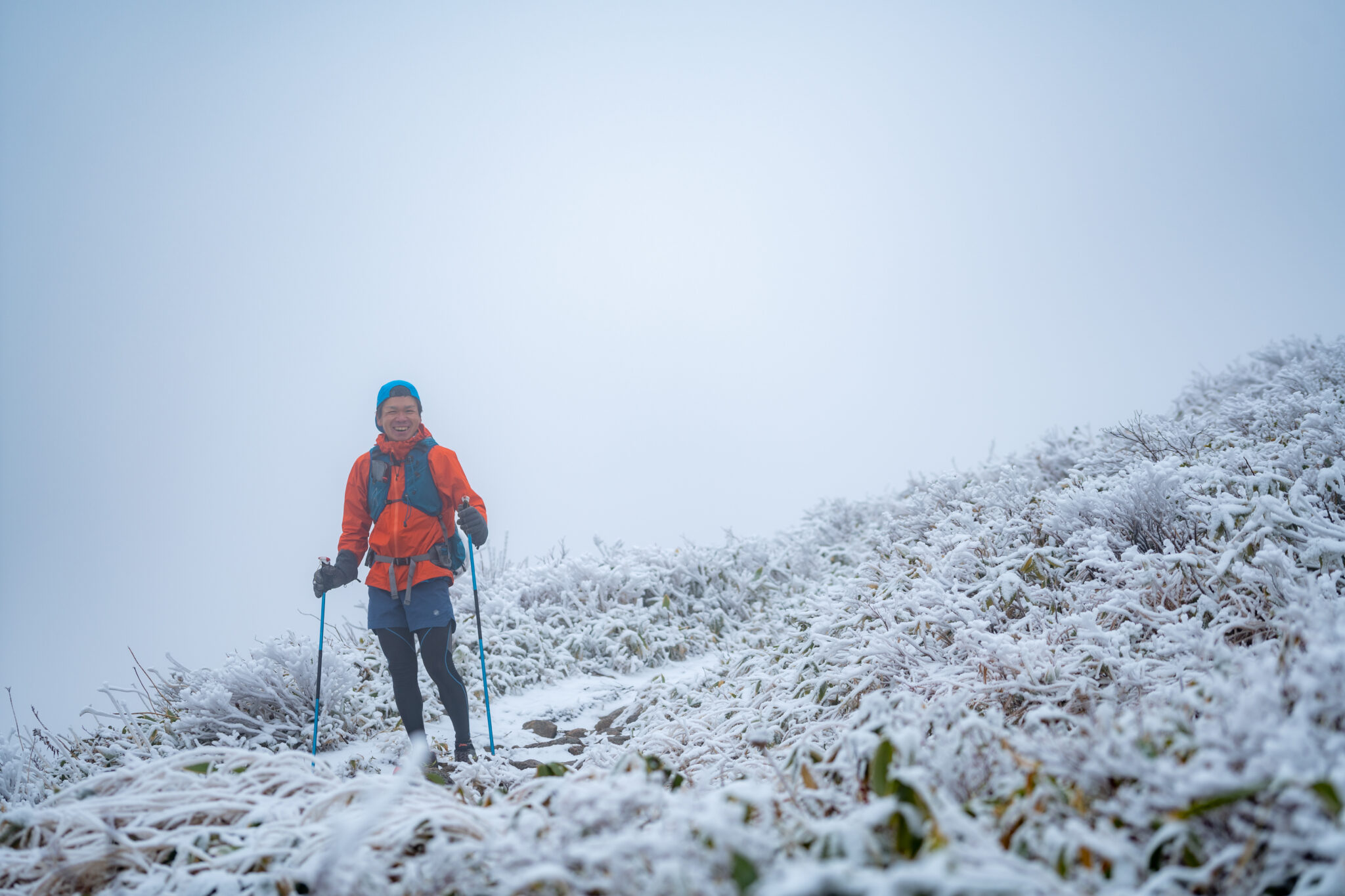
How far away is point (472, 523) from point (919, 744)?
12.9ft

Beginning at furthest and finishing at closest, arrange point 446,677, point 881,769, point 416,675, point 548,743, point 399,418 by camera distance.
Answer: point 548,743 < point 399,418 < point 416,675 < point 446,677 < point 881,769

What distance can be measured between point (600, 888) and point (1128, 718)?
60.3 inches

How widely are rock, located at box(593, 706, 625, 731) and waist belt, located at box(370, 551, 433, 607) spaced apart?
2.04 metres

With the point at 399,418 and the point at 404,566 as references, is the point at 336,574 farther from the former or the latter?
the point at 399,418

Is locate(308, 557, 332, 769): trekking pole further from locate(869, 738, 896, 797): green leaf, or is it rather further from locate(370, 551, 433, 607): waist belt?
locate(869, 738, 896, 797): green leaf

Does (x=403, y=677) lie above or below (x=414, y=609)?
below

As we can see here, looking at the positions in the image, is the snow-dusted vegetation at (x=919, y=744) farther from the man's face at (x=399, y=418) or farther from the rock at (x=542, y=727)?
the man's face at (x=399, y=418)

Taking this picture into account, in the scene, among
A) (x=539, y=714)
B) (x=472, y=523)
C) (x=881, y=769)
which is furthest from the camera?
(x=539, y=714)

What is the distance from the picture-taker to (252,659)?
5.61 meters

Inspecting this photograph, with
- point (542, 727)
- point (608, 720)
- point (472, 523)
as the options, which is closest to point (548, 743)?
point (542, 727)

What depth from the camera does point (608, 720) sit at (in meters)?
5.75

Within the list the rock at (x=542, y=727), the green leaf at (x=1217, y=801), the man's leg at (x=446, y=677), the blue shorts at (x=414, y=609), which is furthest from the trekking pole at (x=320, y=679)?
the green leaf at (x=1217, y=801)

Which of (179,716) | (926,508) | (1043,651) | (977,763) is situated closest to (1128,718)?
(977,763)

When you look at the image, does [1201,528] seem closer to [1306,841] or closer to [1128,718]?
[1128,718]
